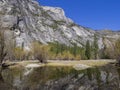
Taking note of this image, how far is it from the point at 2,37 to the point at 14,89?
3942 centimetres

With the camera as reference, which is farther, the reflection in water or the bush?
the bush

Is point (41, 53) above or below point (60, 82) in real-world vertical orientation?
above

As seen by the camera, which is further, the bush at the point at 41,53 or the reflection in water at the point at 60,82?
the bush at the point at 41,53

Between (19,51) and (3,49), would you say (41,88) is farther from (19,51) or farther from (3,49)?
(19,51)

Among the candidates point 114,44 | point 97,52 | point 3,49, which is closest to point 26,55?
point 97,52

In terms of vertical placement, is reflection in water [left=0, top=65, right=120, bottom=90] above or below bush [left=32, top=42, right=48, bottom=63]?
below

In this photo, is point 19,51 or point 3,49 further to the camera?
point 19,51

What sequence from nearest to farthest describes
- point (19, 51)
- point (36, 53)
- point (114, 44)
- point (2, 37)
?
1. point (2, 37)
2. point (114, 44)
3. point (36, 53)
4. point (19, 51)

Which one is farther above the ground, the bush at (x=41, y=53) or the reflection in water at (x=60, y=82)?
the bush at (x=41, y=53)

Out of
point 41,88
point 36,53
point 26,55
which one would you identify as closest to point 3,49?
point 41,88

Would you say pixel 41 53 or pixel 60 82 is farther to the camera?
pixel 41 53

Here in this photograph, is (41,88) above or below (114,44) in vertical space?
below

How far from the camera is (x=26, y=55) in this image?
198875 mm

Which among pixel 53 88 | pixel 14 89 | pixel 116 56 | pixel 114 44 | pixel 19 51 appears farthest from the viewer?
pixel 19 51
